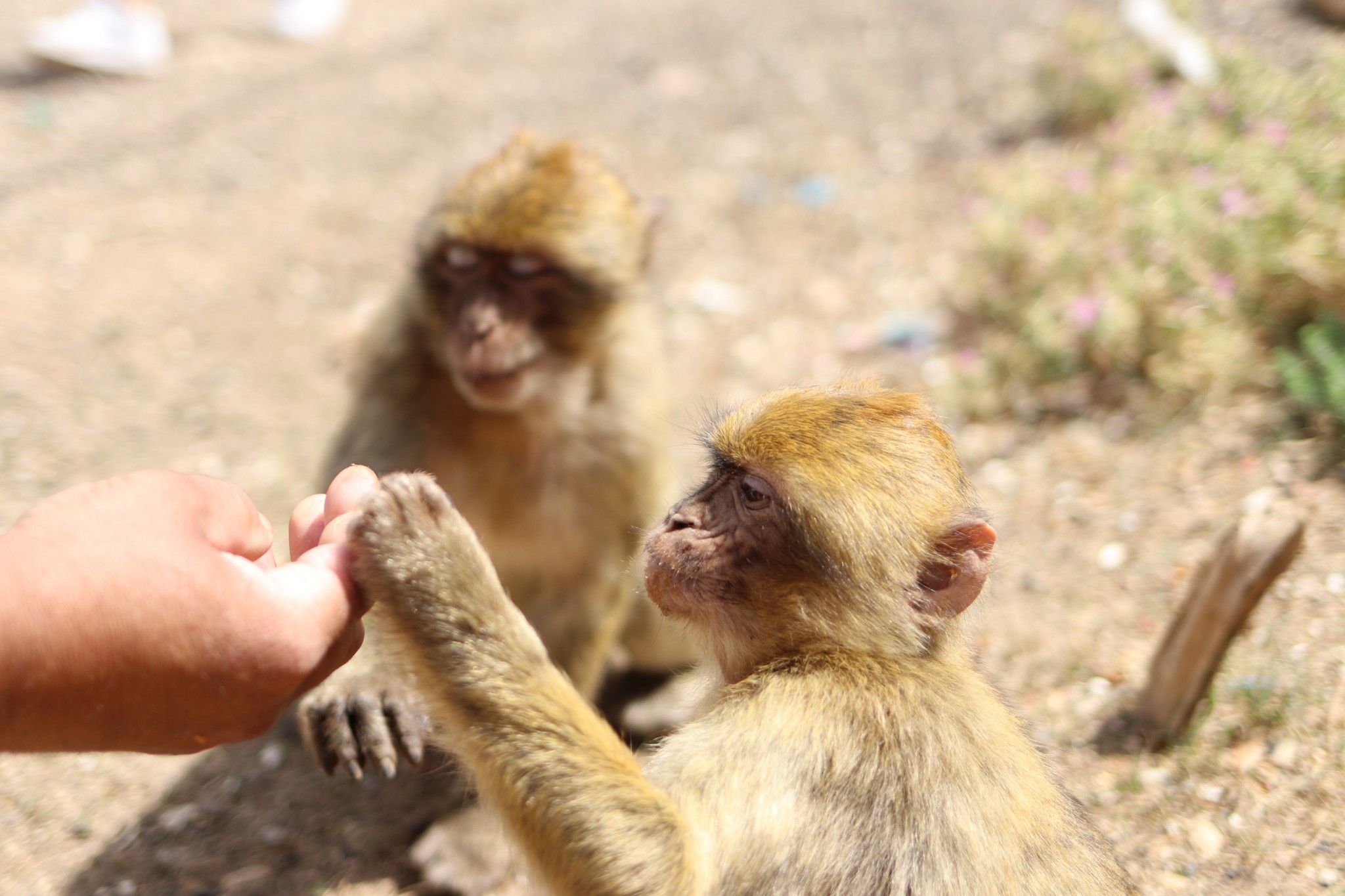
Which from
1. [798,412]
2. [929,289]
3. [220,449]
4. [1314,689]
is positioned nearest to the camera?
[798,412]

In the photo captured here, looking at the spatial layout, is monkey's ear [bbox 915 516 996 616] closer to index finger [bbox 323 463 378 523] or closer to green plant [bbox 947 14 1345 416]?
index finger [bbox 323 463 378 523]

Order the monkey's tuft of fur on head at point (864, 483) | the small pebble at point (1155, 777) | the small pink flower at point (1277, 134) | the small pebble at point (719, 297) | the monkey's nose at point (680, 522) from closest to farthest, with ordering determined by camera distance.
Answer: the monkey's tuft of fur on head at point (864, 483), the monkey's nose at point (680, 522), the small pebble at point (1155, 777), the small pink flower at point (1277, 134), the small pebble at point (719, 297)

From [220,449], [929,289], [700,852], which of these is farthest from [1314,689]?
[220,449]

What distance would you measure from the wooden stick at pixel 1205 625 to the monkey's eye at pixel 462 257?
2100 millimetres

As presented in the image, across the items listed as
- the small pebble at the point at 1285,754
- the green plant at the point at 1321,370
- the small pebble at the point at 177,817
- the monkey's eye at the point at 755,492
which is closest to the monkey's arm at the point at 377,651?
the small pebble at the point at 177,817

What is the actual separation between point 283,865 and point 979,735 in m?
1.77

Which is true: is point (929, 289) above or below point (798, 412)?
above

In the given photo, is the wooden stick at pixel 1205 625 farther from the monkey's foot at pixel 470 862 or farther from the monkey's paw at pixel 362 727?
the monkey's paw at pixel 362 727

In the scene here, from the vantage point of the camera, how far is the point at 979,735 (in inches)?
80.8

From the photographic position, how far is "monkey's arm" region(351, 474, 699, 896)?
1829mm

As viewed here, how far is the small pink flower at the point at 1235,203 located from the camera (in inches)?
182

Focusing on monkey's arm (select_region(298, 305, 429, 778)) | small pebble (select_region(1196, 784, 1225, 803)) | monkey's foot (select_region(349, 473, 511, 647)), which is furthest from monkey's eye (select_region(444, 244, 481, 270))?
small pebble (select_region(1196, 784, 1225, 803))

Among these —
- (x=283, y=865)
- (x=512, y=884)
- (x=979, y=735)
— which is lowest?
(x=979, y=735)

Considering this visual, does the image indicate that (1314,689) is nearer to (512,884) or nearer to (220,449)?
(512,884)
